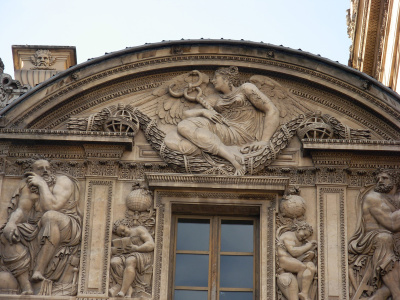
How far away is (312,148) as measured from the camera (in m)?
17.9

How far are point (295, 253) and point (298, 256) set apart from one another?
7cm

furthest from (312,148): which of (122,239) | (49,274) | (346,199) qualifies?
(49,274)

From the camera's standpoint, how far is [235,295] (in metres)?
17.3

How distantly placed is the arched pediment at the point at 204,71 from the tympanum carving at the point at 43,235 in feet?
3.72

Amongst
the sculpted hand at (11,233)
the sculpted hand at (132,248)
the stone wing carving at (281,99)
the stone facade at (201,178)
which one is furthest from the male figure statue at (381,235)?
the sculpted hand at (11,233)

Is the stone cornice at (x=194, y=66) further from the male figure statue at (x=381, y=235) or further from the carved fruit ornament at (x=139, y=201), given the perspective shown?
the carved fruit ornament at (x=139, y=201)

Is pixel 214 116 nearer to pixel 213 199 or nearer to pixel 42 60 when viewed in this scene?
pixel 213 199

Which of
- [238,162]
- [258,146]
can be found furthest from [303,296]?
[258,146]

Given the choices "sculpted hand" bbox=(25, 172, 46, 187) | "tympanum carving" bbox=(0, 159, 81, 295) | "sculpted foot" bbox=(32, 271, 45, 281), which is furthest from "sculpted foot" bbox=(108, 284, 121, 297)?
"sculpted hand" bbox=(25, 172, 46, 187)

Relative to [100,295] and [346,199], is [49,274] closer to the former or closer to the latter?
[100,295]

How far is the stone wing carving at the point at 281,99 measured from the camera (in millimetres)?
18531

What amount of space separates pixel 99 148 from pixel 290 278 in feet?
12.2

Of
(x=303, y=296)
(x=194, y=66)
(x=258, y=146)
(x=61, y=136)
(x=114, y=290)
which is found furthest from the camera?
(x=194, y=66)

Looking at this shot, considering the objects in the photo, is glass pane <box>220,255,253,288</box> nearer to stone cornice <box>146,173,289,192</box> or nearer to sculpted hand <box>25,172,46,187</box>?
stone cornice <box>146,173,289,192</box>
